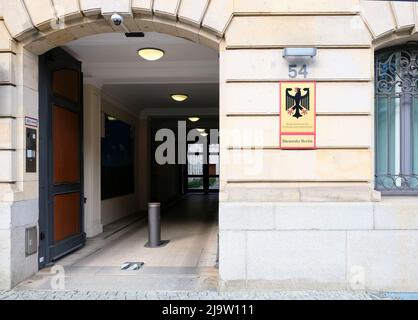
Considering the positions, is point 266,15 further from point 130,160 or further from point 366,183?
point 130,160

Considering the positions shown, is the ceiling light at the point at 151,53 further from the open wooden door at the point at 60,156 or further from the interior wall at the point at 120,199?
the interior wall at the point at 120,199

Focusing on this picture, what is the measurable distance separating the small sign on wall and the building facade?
0.26ft

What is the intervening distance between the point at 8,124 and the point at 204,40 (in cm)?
311

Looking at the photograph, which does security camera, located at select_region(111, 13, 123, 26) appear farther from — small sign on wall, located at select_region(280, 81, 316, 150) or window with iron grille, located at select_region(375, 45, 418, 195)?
window with iron grille, located at select_region(375, 45, 418, 195)

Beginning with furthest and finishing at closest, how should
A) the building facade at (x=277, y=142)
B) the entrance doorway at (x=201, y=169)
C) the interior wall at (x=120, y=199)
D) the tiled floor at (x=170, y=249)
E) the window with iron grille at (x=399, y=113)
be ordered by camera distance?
the entrance doorway at (x=201, y=169)
the interior wall at (x=120, y=199)
the tiled floor at (x=170, y=249)
the window with iron grille at (x=399, y=113)
the building facade at (x=277, y=142)

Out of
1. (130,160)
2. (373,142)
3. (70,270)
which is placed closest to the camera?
(373,142)

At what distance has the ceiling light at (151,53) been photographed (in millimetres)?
7291

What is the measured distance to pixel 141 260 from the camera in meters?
6.83

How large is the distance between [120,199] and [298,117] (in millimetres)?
8029

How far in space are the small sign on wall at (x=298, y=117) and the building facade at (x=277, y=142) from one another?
3.1 inches

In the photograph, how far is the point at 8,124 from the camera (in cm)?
538

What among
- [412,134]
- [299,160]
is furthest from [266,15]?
[412,134]

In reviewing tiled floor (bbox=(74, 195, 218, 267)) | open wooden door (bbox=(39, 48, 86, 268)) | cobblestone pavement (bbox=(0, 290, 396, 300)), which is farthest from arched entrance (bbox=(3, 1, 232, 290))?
tiled floor (bbox=(74, 195, 218, 267))

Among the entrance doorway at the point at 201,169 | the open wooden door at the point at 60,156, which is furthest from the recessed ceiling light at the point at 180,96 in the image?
the entrance doorway at the point at 201,169
